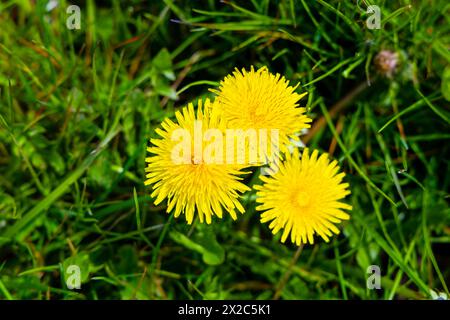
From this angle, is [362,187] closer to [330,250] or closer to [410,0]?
[330,250]

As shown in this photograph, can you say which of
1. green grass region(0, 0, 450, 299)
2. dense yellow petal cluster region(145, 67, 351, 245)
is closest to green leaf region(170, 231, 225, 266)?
green grass region(0, 0, 450, 299)

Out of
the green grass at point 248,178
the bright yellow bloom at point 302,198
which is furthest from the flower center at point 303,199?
the green grass at point 248,178

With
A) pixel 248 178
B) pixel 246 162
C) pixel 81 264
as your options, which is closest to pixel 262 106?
pixel 246 162

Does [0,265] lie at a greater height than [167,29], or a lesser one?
lesser

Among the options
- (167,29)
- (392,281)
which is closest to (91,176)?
(167,29)

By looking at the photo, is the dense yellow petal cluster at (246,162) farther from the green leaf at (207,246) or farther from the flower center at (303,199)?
the green leaf at (207,246)

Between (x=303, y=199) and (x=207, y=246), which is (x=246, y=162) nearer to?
(x=303, y=199)
